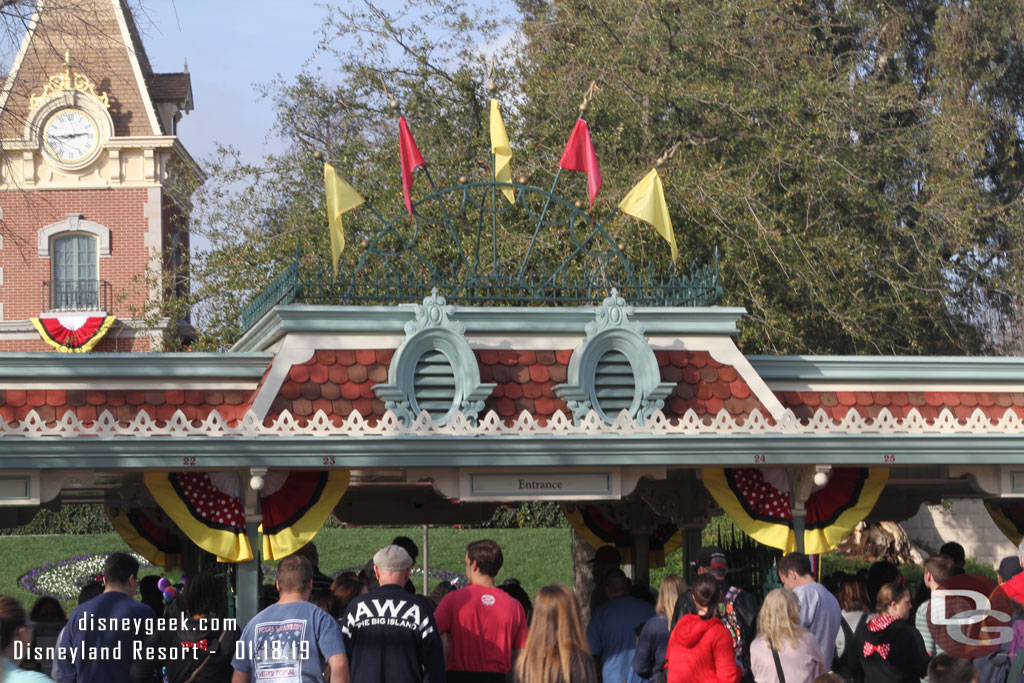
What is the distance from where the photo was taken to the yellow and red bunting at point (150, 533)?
13.6 metres

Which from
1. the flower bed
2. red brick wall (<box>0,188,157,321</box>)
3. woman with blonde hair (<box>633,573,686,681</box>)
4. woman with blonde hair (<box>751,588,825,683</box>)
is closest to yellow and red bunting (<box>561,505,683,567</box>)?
woman with blonde hair (<box>633,573,686,681</box>)

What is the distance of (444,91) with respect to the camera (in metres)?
18.7

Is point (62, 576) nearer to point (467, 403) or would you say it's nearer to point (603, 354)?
point (467, 403)

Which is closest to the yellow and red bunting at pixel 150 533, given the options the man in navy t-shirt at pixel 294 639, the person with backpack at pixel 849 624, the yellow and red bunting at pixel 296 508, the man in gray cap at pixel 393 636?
the yellow and red bunting at pixel 296 508

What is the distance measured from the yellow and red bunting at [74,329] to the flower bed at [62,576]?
8.45 m

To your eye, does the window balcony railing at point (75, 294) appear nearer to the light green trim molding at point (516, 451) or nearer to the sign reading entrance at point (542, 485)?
the light green trim molding at point (516, 451)

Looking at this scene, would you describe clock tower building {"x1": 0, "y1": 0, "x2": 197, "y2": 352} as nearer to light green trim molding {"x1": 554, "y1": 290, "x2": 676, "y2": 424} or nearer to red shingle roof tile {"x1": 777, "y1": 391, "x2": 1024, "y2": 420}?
light green trim molding {"x1": 554, "y1": 290, "x2": 676, "y2": 424}

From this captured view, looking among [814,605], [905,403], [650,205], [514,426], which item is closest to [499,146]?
[650,205]

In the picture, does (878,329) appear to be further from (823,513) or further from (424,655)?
(424,655)

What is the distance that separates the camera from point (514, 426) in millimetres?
9742

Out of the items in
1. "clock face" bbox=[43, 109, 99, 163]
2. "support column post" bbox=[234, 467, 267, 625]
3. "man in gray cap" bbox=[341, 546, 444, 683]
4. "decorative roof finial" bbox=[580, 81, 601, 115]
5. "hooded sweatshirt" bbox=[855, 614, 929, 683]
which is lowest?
"hooded sweatshirt" bbox=[855, 614, 929, 683]

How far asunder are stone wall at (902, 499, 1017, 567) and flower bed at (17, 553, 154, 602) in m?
15.4

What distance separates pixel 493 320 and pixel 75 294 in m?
23.0

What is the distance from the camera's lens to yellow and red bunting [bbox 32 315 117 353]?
97.3 feet
